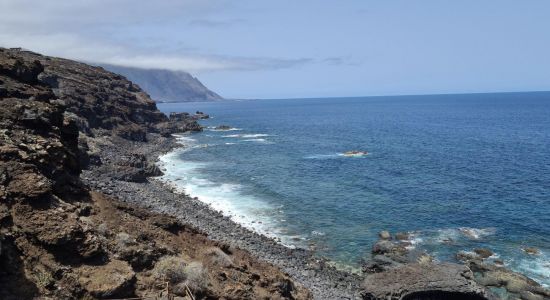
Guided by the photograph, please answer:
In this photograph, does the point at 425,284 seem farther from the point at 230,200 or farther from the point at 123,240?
the point at 230,200

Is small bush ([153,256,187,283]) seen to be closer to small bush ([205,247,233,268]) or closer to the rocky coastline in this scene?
the rocky coastline

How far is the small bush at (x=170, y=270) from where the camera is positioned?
846 inches

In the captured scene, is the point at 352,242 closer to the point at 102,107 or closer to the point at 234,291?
the point at 234,291

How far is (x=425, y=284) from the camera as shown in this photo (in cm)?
A: 3291

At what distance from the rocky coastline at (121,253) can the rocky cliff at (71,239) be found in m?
0.05

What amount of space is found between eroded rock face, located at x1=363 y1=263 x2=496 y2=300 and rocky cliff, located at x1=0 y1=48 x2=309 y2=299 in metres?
7.40

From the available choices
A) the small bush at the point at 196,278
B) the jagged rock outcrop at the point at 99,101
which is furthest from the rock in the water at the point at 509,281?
the jagged rock outcrop at the point at 99,101

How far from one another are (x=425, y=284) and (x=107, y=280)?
2371 cm

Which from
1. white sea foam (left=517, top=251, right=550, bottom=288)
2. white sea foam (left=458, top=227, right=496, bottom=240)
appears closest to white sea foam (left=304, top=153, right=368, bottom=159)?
white sea foam (left=458, top=227, right=496, bottom=240)

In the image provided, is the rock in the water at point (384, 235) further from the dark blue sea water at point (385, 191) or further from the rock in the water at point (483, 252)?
the rock in the water at point (483, 252)

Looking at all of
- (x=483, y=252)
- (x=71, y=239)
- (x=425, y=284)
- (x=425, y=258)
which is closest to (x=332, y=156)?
(x=483, y=252)

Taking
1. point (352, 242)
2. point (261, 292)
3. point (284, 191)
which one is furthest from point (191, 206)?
point (261, 292)

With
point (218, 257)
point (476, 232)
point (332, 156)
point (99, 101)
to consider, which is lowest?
Answer: point (476, 232)

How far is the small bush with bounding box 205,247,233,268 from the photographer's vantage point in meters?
25.8
